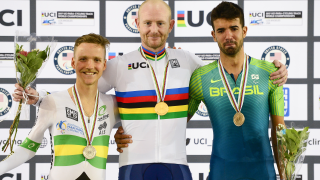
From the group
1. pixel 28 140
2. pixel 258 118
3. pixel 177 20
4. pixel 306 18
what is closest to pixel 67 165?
pixel 28 140

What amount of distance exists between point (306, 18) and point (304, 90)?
952 millimetres

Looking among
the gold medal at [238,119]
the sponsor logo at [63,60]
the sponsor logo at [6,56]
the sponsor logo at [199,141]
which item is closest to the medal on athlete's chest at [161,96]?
the gold medal at [238,119]

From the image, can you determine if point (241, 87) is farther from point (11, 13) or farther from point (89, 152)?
point (11, 13)

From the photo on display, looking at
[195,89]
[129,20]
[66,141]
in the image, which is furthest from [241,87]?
[129,20]

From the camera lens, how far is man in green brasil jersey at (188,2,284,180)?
1.95 m

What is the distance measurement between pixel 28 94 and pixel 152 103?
79cm

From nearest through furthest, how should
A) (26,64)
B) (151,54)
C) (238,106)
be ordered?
(26,64) < (238,106) < (151,54)

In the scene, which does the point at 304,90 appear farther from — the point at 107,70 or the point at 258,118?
the point at 107,70

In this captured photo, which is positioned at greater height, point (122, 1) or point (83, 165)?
point (122, 1)

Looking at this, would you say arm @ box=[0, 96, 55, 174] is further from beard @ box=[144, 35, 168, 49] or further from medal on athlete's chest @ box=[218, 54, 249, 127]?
medal on athlete's chest @ box=[218, 54, 249, 127]

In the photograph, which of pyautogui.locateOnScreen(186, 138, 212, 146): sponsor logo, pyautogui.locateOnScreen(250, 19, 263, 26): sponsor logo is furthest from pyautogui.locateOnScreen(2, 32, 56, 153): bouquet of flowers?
pyautogui.locateOnScreen(250, 19, 263, 26): sponsor logo

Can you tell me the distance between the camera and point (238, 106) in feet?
6.52

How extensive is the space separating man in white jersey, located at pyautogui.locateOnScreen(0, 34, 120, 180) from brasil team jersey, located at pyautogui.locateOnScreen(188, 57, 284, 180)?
742 mm

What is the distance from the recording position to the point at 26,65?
1.77 metres
